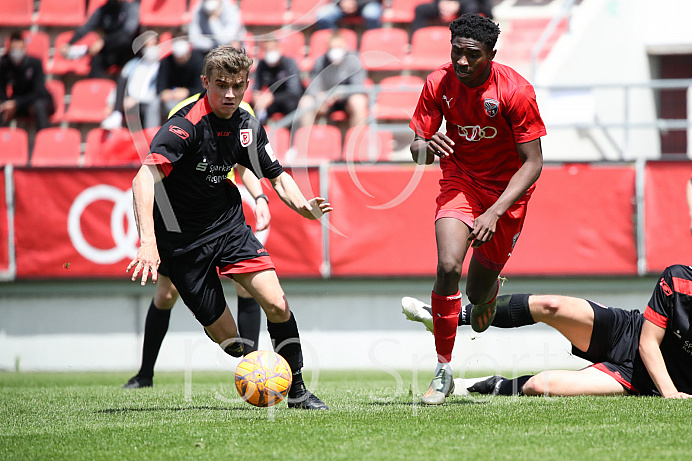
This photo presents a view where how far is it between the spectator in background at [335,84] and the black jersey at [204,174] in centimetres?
588

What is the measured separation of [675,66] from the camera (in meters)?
13.5

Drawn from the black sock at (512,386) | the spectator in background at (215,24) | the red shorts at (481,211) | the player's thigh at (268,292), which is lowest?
the black sock at (512,386)

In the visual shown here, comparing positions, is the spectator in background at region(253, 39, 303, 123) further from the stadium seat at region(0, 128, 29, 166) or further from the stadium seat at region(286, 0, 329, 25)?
the stadium seat at region(0, 128, 29, 166)

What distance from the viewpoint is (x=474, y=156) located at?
18.0ft

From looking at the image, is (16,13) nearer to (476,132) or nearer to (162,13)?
(162,13)

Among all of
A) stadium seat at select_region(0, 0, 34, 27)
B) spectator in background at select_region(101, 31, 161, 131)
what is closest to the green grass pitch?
spectator in background at select_region(101, 31, 161, 131)

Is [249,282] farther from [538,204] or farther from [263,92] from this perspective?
[263,92]

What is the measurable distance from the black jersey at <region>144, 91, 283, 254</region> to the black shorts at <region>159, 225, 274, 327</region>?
0.20 ft

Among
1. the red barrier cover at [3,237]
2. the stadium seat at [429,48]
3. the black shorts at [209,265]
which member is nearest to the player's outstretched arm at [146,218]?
the black shorts at [209,265]

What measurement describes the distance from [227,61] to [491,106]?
173 centimetres

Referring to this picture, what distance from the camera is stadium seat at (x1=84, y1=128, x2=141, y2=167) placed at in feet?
35.5

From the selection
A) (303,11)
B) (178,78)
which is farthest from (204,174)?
(303,11)

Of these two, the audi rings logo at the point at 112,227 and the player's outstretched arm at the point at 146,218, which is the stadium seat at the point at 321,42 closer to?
the audi rings logo at the point at 112,227

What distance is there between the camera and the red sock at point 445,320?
17.4 feet
